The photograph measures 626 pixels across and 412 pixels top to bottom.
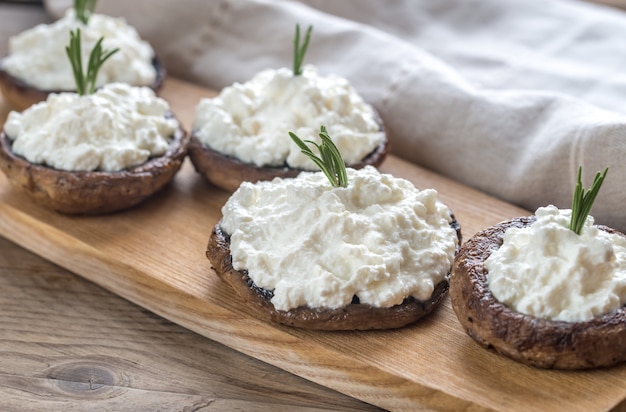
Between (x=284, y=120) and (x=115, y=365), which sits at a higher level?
(x=284, y=120)

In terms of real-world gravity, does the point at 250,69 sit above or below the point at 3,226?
above

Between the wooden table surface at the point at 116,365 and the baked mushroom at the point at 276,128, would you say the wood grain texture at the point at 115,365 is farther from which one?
the baked mushroom at the point at 276,128

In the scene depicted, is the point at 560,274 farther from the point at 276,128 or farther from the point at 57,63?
the point at 57,63

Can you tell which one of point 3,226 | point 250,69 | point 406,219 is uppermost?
point 406,219

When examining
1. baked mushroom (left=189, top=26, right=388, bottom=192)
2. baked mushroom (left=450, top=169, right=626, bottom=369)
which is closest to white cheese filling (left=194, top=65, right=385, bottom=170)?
baked mushroom (left=189, top=26, right=388, bottom=192)

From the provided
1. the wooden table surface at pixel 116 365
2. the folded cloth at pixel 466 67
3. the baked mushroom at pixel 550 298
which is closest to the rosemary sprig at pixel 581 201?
the baked mushroom at pixel 550 298

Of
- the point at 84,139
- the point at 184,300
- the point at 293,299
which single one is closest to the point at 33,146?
the point at 84,139

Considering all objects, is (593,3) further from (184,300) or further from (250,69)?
(184,300)

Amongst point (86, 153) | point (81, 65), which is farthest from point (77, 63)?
point (86, 153)
